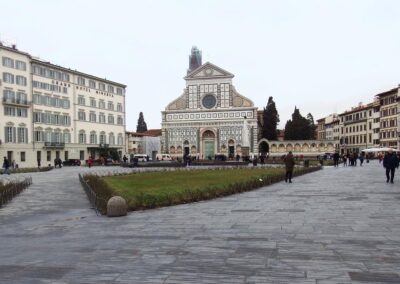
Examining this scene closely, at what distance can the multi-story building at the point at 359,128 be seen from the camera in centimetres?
10200

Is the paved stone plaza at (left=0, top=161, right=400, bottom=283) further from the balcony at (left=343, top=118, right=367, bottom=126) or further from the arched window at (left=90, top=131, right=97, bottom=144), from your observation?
the balcony at (left=343, top=118, right=367, bottom=126)

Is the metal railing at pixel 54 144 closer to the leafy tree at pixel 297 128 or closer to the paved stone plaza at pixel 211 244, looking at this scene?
the leafy tree at pixel 297 128

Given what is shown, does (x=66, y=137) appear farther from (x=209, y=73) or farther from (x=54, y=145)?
(x=209, y=73)

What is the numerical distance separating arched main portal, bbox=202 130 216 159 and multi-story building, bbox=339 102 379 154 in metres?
27.0

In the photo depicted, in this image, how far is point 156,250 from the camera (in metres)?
8.41

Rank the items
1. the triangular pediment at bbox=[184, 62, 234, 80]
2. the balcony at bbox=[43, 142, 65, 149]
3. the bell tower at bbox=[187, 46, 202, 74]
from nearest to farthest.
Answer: the balcony at bbox=[43, 142, 65, 149] < the triangular pediment at bbox=[184, 62, 234, 80] < the bell tower at bbox=[187, 46, 202, 74]

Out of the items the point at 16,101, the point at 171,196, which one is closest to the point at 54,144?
the point at 16,101

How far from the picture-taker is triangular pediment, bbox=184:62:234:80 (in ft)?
320

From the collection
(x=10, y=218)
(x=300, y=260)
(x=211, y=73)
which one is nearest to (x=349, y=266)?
(x=300, y=260)

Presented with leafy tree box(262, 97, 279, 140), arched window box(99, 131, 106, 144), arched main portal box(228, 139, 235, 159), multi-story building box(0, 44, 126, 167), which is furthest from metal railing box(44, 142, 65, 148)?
leafy tree box(262, 97, 279, 140)

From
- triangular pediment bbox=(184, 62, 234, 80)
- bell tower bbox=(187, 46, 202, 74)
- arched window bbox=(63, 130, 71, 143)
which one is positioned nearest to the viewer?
arched window bbox=(63, 130, 71, 143)

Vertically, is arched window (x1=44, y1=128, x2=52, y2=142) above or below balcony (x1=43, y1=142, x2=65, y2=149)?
above

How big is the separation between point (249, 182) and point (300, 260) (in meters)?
13.9

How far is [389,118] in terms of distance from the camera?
90438mm
